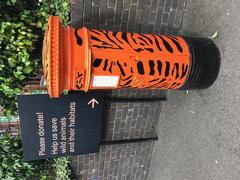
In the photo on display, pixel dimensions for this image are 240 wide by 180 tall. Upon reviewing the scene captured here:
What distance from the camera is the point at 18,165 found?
15.6 ft

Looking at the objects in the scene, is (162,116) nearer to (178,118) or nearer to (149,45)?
(178,118)

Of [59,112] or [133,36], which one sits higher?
[133,36]

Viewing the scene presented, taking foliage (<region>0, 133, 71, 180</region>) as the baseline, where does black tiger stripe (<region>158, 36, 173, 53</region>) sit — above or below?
above

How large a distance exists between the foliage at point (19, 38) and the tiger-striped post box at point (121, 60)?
69 centimetres

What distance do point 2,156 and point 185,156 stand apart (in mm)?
2703

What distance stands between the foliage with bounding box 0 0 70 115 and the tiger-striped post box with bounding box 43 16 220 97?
685mm

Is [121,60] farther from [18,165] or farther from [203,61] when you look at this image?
[18,165]

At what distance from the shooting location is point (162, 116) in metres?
5.46

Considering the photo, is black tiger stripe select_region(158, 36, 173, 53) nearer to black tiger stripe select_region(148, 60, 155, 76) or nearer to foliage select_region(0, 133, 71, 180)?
black tiger stripe select_region(148, 60, 155, 76)

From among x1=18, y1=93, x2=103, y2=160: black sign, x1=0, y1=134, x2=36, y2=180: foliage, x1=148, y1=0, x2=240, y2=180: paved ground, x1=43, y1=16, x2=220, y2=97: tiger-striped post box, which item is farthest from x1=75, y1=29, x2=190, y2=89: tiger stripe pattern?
x1=0, y1=134, x2=36, y2=180: foliage

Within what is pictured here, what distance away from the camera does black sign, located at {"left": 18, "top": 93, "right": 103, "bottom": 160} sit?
14.9 feet

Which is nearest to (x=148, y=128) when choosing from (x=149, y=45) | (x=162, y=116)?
(x=162, y=116)

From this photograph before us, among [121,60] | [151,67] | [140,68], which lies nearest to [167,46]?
[151,67]

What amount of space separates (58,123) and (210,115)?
215 centimetres
